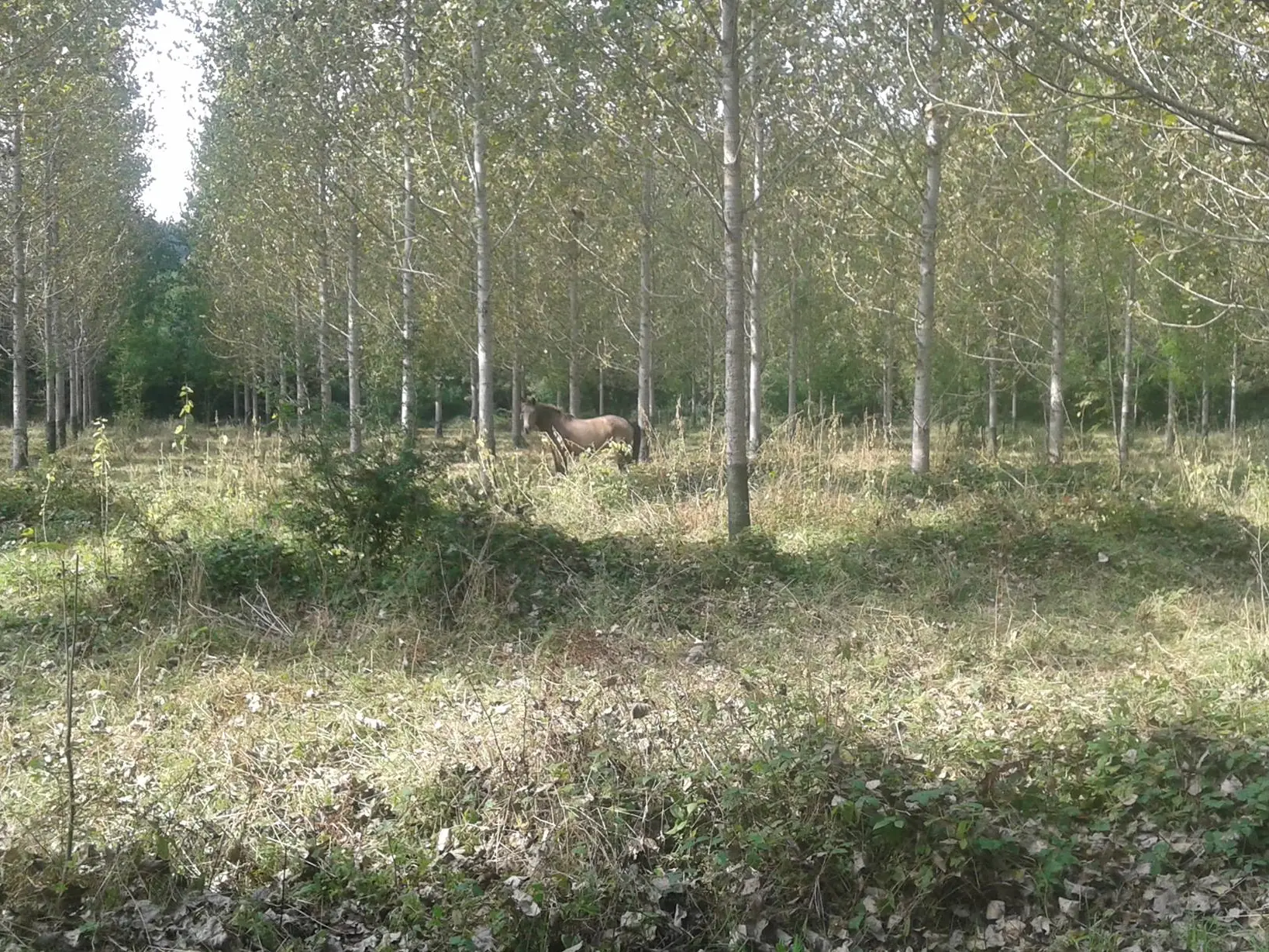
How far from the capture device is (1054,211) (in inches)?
505

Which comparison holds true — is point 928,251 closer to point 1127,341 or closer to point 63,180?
point 1127,341

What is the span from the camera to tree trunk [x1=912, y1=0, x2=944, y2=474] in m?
11.6

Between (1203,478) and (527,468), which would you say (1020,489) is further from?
(527,468)

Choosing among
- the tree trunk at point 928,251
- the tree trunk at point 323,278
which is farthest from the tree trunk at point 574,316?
the tree trunk at point 928,251

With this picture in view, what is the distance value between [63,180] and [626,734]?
18042 millimetres

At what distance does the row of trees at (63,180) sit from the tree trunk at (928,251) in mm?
10411

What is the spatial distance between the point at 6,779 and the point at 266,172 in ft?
56.2

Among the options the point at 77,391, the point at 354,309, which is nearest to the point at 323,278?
the point at 354,309

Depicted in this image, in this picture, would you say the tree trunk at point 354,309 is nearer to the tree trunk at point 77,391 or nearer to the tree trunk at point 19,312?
the tree trunk at point 19,312

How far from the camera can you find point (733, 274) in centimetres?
Result: 862

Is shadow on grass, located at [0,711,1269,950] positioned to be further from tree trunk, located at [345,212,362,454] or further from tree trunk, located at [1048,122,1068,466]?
tree trunk, located at [345,212,362,454]

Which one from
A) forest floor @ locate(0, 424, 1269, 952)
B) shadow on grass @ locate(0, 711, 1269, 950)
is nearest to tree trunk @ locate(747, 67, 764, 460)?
forest floor @ locate(0, 424, 1269, 952)

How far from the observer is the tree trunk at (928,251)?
38.1ft

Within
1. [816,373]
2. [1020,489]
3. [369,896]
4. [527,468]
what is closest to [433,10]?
[527,468]
